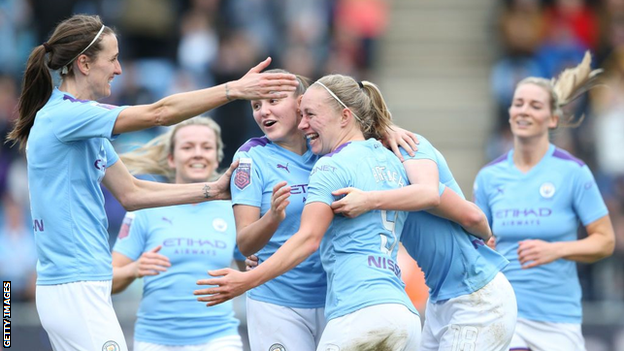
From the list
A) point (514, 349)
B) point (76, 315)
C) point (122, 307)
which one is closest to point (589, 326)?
point (514, 349)

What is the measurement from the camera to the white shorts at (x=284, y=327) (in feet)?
18.4

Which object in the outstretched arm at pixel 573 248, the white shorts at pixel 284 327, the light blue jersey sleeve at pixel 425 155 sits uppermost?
the light blue jersey sleeve at pixel 425 155

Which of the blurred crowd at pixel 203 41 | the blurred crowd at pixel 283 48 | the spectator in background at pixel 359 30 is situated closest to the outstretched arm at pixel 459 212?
the blurred crowd at pixel 283 48

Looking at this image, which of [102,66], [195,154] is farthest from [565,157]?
[102,66]

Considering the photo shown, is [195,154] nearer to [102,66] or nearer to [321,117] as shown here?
[102,66]

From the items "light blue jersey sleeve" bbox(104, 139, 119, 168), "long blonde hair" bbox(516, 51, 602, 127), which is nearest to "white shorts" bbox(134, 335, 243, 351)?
"light blue jersey sleeve" bbox(104, 139, 119, 168)

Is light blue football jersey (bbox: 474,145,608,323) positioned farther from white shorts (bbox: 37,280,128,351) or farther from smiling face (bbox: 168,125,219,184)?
white shorts (bbox: 37,280,128,351)

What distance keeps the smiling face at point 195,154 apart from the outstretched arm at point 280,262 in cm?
213

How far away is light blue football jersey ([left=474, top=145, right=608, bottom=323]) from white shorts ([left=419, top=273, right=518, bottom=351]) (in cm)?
122

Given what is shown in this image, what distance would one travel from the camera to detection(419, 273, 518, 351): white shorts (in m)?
5.47

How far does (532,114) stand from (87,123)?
133 inches

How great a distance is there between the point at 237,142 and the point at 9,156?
Answer: 2.83 metres

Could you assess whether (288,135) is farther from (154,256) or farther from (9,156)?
(9,156)

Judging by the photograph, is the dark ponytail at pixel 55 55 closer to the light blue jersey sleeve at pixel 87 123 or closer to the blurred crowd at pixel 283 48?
the light blue jersey sleeve at pixel 87 123
